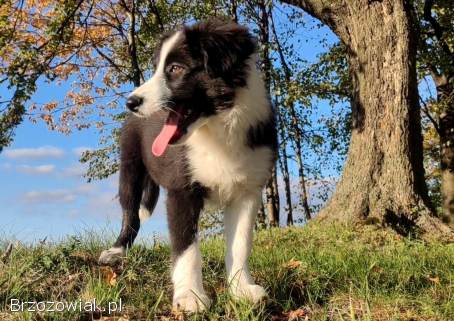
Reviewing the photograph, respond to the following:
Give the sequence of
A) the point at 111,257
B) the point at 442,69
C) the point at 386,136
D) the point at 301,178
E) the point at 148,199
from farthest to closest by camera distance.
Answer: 1. the point at 301,178
2. the point at 442,69
3. the point at 386,136
4. the point at 148,199
5. the point at 111,257

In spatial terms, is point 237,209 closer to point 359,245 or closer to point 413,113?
point 359,245

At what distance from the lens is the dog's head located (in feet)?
12.6

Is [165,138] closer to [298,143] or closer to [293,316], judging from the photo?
[293,316]

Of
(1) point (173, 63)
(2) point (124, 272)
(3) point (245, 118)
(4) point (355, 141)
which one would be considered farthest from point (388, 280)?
(4) point (355, 141)

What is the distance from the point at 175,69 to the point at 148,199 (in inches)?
96.6

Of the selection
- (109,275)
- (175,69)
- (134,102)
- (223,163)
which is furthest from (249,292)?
(175,69)

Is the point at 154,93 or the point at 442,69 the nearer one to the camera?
the point at 154,93

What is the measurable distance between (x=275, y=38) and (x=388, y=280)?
13072 mm

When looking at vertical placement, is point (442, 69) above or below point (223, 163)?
above

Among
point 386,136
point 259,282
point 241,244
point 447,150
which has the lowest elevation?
point 259,282

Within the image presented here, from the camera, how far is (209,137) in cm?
412

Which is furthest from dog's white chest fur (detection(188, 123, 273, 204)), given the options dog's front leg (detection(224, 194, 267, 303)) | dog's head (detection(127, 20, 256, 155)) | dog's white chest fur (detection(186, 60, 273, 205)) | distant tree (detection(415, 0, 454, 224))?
distant tree (detection(415, 0, 454, 224))

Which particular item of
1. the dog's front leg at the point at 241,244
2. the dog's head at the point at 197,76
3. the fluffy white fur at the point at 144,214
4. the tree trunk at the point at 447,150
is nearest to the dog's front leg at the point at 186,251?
the dog's front leg at the point at 241,244

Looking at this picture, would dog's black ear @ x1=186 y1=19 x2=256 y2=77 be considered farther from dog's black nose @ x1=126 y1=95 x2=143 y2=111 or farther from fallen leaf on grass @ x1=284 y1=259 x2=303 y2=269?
fallen leaf on grass @ x1=284 y1=259 x2=303 y2=269
